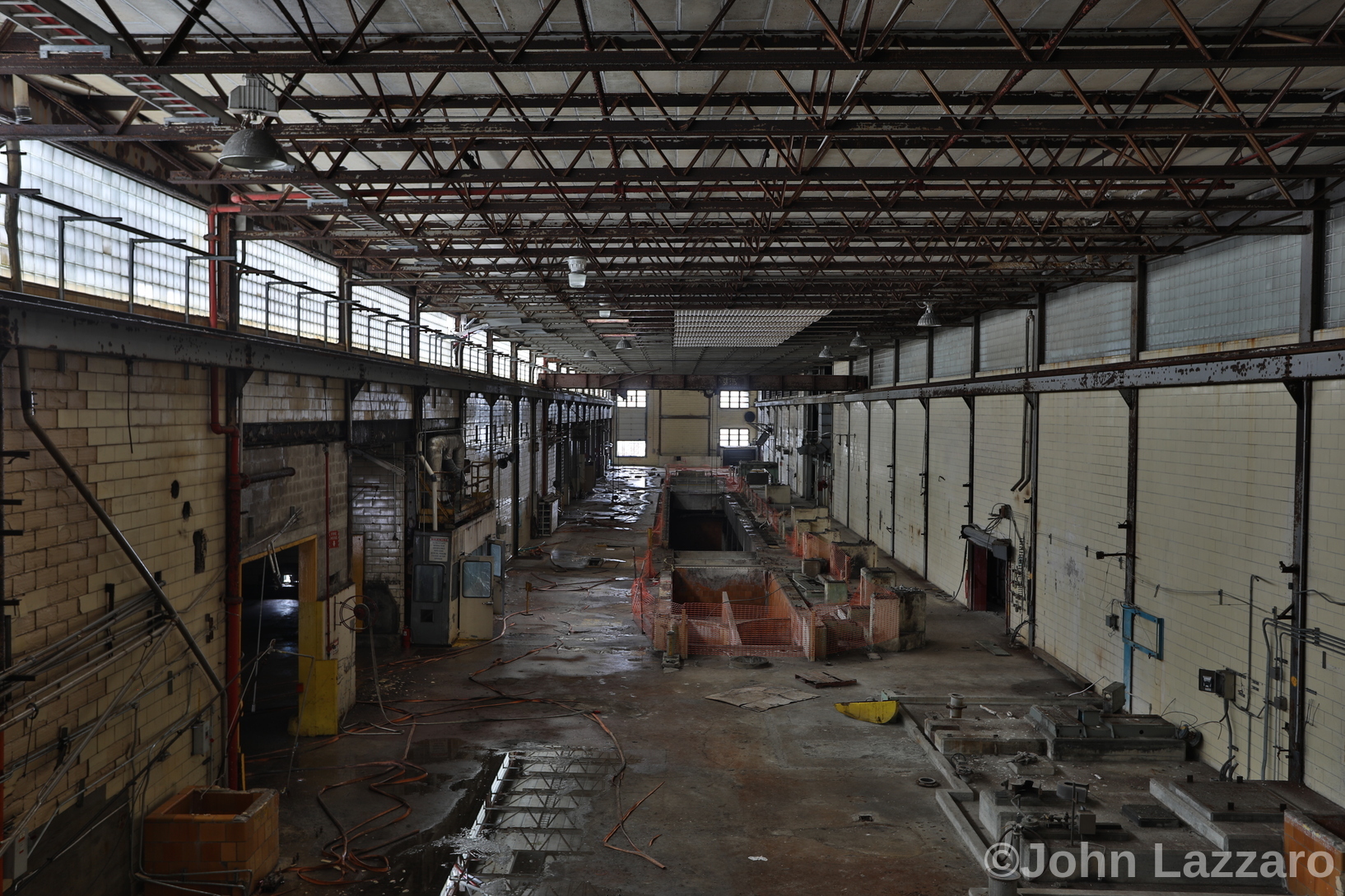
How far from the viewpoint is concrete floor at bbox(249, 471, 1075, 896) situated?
8.48 metres

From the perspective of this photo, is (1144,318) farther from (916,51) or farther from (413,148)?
(413,148)

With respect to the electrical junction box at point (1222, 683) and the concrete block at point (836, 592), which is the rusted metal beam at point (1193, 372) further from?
the concrete block at point (836, 592)

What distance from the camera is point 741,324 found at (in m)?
23.5

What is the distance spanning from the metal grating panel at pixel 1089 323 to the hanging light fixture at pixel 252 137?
44.3 ft

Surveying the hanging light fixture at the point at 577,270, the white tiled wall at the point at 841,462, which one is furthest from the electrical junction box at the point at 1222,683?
the white tiled wall at the point at 841,462

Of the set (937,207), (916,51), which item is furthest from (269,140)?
(937,207)

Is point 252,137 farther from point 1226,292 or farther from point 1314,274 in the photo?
point 1226,292

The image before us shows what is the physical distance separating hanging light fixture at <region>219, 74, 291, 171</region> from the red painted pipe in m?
4.06

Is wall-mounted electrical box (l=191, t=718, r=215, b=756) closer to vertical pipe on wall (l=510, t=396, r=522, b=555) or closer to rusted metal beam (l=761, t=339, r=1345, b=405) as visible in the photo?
rusted metal beam (l=761, t=339, r=1345, b=405)

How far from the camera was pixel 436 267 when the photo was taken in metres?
18.1

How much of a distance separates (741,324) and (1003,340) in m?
7.06

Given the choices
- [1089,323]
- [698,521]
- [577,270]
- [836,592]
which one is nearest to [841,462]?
[698,521]

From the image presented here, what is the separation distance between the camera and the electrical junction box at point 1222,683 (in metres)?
10.8

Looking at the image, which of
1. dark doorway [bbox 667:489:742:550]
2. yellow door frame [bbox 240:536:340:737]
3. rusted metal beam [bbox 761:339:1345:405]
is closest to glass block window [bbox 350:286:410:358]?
yellow door frame [bbox 240:536:340:737]
